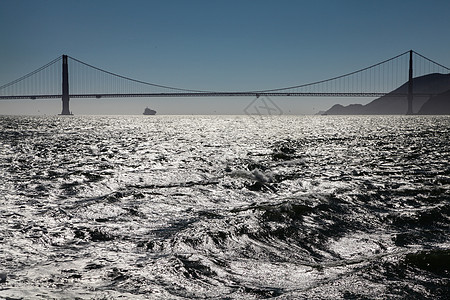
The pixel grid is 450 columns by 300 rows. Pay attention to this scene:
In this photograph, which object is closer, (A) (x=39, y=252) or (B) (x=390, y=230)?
(A) (x=39, y=252)

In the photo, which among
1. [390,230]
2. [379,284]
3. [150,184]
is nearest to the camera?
[379,284]

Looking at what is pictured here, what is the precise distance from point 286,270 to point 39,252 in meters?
3.41

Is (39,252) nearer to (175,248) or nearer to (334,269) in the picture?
(175,248)

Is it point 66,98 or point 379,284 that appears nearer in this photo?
point 379,284

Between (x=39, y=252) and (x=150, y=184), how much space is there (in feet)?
20.1

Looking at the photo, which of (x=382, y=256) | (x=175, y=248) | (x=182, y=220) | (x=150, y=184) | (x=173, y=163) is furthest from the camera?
(x=173, y=163)

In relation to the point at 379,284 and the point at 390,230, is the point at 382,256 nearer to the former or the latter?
the point at 379,284

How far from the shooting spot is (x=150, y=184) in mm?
11844

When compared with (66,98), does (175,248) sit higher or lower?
lower

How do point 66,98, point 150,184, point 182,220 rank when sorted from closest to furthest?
point 182,220, point 150,184, point 66,98

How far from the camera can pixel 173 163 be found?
17.2 m

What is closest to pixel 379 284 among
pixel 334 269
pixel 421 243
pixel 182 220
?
pixel 334 269

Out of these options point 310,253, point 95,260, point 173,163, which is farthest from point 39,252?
point 173,163

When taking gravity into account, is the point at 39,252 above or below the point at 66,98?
below
